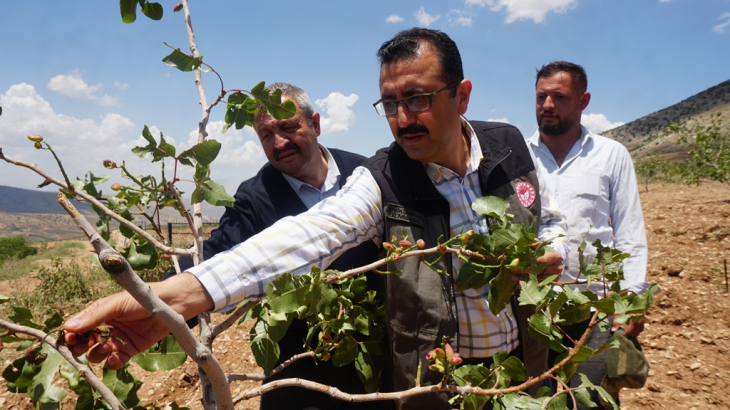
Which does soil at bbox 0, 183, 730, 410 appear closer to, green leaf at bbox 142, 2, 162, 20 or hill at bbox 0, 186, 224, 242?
green leaf at bbox 142, 2, 162, 20

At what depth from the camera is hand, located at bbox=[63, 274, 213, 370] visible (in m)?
0.94

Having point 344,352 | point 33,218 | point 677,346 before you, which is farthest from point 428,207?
point 33,218

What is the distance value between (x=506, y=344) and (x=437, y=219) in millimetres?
590

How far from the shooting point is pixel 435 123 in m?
1.71

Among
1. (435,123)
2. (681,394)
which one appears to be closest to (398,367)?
(435,123)

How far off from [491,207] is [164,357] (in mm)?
1016

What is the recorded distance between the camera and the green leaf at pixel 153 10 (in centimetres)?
128

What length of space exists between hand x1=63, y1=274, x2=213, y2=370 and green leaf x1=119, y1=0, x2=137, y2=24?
71cm

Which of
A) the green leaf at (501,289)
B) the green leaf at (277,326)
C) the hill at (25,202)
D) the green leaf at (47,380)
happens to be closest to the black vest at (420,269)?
the green leaf at (501,289)

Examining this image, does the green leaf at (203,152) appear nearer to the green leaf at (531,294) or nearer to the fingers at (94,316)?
the fingers at (94,316)

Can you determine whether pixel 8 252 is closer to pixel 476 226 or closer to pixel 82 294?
pixel 82 294

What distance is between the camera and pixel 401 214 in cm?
165

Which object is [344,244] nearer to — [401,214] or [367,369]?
[401,214]

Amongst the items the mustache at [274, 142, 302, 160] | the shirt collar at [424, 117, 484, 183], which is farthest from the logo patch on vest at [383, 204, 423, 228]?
the mustache at [274, 142, 302, 160]
